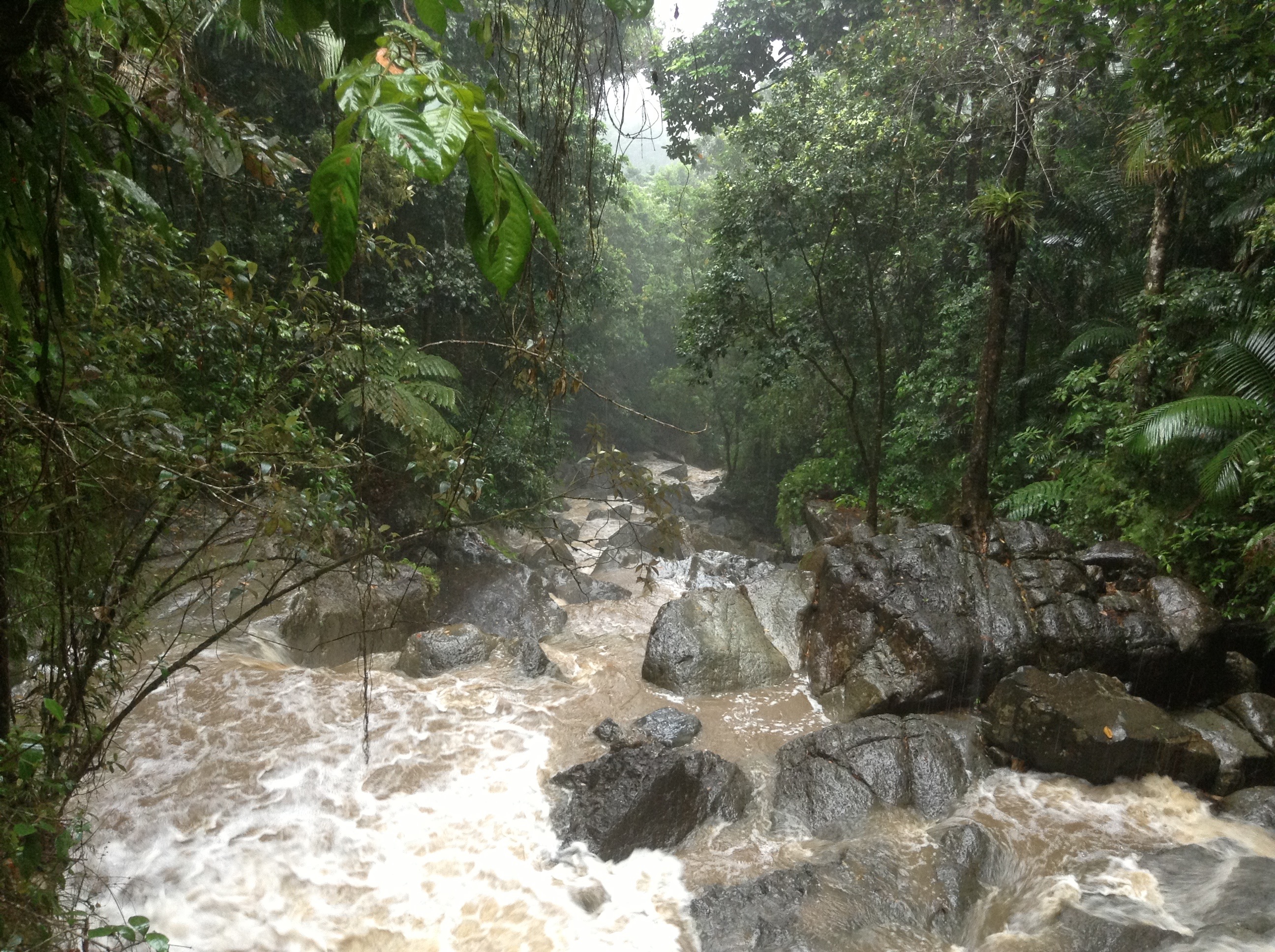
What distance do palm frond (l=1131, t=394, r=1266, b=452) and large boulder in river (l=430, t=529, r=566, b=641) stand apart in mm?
6361

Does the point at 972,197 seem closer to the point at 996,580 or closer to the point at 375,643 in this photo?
the point at 996,580

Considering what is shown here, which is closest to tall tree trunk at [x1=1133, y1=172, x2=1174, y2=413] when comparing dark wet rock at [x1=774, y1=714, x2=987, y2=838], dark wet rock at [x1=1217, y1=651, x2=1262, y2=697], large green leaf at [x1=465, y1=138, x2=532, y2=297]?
dark wet rock at [x1=1217, y1=651, x2=1262, y2=697]

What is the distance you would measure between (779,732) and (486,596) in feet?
13.9

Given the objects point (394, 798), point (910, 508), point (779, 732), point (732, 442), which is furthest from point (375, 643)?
point (732, 442)

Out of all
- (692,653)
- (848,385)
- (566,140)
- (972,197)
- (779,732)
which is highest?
(972,197)

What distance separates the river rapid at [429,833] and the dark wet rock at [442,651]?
42 centimetres

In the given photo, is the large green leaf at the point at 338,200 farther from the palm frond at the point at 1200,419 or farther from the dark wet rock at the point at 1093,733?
the palm frond at the point at 1200,419

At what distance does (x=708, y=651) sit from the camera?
7.02 m

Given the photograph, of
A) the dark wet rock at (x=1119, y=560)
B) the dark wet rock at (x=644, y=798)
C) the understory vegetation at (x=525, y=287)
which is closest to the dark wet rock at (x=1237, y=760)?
the understory vegetation at (x=525, y=287)

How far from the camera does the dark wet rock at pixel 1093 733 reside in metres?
5.02

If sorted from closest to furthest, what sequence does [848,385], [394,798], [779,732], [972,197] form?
[394,798] < [779,732] < [972,197] < [848,385]

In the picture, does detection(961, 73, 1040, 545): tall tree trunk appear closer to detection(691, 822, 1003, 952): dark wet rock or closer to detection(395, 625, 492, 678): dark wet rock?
detection(691, 822, 1003, 952): dark wet rock

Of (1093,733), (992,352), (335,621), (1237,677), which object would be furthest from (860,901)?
(992,352)

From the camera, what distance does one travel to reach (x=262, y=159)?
93.7 inches
